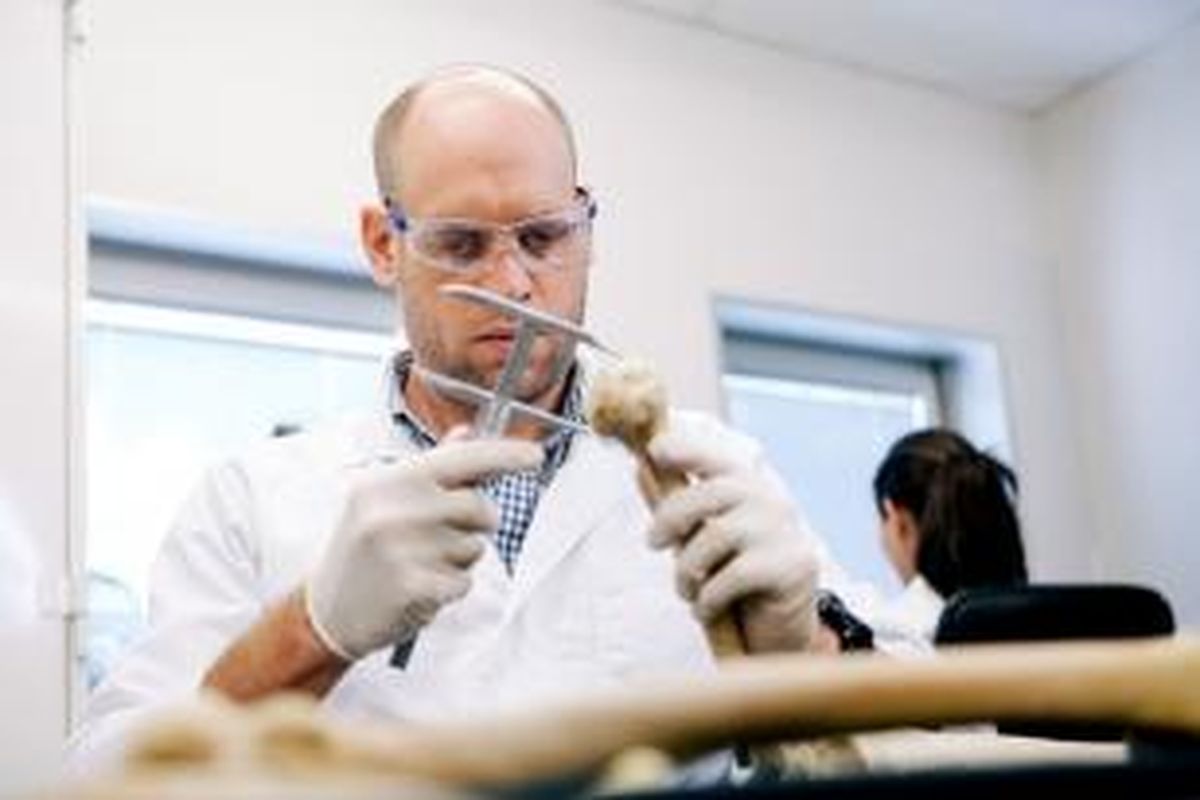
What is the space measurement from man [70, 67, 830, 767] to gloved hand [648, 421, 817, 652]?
0.05 metres

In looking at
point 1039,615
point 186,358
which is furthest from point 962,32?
point 186,358

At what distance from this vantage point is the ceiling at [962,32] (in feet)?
9.55

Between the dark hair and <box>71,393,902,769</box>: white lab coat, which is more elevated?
the dark hair

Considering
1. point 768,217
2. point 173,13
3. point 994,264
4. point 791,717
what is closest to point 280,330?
point 173,13

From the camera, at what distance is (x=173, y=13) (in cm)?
229

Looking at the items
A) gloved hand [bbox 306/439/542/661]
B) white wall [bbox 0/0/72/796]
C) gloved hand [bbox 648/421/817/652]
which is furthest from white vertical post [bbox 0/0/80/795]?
gloved hand [bbox 648/421/817/652]

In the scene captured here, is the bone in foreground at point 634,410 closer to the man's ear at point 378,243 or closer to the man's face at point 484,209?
the man's face at point 484,209

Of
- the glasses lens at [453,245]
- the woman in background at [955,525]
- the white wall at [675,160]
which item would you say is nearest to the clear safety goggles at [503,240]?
the glasses lens at [453,245]

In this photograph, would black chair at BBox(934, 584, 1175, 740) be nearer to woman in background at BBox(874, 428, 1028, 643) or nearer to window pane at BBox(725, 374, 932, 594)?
woman in background at BBox(874, 428, 1028, 643)

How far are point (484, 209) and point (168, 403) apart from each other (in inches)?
50.1

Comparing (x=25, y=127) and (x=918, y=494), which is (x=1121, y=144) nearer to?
(x=918, y=494)

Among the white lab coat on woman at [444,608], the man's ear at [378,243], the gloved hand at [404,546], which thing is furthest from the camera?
the man's ear at [378,243]

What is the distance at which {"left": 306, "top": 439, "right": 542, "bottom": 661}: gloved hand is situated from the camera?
912mm

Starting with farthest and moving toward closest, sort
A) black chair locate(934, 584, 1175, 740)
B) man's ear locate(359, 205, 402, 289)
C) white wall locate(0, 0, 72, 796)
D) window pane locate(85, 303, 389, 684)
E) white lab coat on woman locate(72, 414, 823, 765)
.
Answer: window pane locate(85, 303, 389, 684)
black chair locate(934, 584, 1175, 740)
white wall locate(0, 0, 72, 796)
man's ear locate(359, 205, 402, 289)
white lab coat on woman locate(72, 414, 823, 765)
